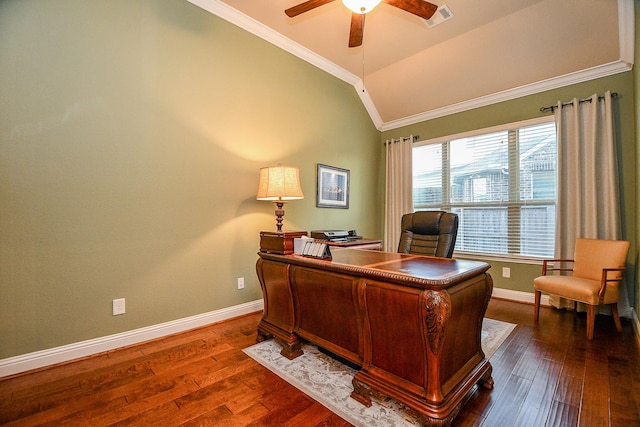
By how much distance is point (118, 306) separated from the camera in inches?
85.6

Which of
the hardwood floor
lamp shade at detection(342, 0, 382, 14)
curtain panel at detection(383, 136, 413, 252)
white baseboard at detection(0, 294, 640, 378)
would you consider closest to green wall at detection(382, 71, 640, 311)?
curtain panel at detection(383, 136, 413, 252)

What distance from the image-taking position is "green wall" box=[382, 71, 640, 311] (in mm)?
2824

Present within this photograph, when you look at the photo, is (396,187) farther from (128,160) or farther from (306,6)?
(128,160)

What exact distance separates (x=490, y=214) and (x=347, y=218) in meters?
1.93

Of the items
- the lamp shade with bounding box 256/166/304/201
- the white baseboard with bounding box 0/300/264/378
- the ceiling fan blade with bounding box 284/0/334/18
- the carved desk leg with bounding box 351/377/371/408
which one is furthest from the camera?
the lamp shade with bounding box 256/166/304/201

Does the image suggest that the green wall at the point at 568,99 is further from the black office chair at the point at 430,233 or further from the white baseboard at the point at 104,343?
the white baseboard at the point at 104,343

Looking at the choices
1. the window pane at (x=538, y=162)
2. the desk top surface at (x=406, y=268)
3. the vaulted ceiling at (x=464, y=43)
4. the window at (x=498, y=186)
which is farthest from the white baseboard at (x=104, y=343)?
the window pane at (x=538, y=162)

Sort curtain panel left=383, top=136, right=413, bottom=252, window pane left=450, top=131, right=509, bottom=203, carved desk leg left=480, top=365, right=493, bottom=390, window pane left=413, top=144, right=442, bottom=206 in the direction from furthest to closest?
curtain panel left=383, top=136, right=413, bottom=252, window pane left=413, top=144, right=442, bottom=206, window pane left=450, top=131, right=509, bottom=203, carved desk leg left=480, top=365, right=493, bottom=390

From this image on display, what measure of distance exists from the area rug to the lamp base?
75 cm

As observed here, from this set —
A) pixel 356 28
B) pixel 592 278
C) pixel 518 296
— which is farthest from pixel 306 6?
pixel 518 296

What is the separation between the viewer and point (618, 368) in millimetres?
1864

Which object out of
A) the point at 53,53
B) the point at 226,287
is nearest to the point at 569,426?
the point at 226,287

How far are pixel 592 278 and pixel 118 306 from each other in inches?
169

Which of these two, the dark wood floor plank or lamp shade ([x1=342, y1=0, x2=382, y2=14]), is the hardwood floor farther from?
lamp shade ([x1=342, y1=0, x2=382, y2=14])
